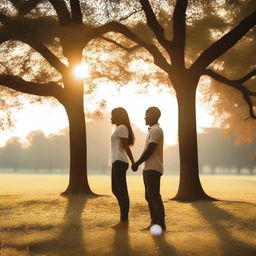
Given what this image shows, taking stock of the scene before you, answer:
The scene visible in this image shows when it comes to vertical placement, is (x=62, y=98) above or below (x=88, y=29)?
below

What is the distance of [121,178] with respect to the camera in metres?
9.27

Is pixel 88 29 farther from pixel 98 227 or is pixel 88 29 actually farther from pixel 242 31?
pixel 98 227

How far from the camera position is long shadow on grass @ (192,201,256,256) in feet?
25.1

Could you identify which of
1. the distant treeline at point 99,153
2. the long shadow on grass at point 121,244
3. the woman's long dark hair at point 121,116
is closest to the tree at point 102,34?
the woman's long dark hair at point 121,116

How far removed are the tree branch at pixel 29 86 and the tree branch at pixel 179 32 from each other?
4698mm

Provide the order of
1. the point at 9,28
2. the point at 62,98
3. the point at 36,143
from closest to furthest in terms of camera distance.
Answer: the point at 9,28, the point at 62,98, the point at 36,143

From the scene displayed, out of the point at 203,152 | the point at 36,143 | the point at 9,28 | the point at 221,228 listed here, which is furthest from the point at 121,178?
the point at 36,143

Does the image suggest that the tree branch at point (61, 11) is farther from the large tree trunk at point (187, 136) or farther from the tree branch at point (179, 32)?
the large tree trunk at point (187, 136)

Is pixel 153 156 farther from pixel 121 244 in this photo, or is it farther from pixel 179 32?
pixel 179 32

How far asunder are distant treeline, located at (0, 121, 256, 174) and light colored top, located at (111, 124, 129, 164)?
74.1m

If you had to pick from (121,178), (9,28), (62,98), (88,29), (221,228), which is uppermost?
(88,29)

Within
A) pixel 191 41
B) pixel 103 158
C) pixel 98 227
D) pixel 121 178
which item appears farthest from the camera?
pixel 103 158

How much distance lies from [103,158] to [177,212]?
288 feet

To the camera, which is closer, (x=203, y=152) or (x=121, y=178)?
(x=121, y=178)
